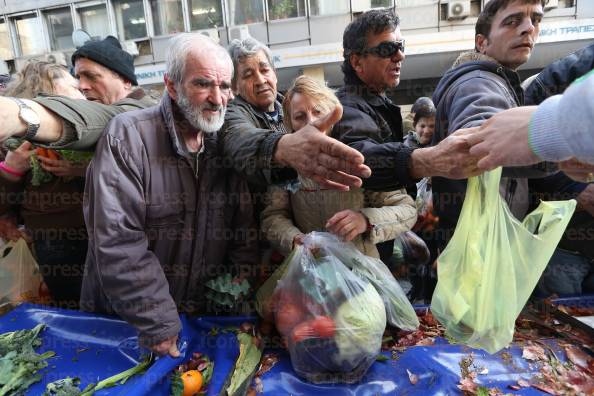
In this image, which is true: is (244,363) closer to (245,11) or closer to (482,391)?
(482,391)

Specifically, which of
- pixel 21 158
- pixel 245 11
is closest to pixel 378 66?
pixel 21 158

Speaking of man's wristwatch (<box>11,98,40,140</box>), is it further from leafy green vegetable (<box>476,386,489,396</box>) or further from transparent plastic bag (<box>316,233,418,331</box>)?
leafy green vegetable (<box>476,386,489,396</box>)

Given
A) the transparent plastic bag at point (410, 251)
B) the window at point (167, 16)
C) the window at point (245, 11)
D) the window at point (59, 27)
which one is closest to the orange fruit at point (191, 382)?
the transparent plastic bag at point (410, 251)

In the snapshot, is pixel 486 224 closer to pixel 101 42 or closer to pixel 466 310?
pixel 466 310

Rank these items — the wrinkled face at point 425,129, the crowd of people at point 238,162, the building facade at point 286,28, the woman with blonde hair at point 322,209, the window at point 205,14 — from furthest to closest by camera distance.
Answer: the window at point 205,14 → the building facade at point 286,28 → the wrinkled face at point 425,129 → the woman with blonde hair at point 322,209 → the crowd of people at point 238,162

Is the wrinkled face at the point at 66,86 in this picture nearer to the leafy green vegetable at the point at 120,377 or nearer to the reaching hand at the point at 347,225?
the leafy green vegetable at the point at 120,377

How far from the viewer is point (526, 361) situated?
1.53m

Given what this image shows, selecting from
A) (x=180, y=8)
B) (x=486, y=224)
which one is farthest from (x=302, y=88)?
(x=180, y=8)

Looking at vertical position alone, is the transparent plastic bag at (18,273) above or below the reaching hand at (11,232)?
below

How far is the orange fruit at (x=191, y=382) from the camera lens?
1.44 m

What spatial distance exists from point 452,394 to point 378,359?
1.02 feet

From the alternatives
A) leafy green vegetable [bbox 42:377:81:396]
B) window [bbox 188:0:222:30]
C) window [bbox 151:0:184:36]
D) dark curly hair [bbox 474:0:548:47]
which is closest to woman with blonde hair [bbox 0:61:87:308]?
leafy green vegetable [bbox 42:377:81:396]

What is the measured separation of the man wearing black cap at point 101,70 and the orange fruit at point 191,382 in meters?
1.65

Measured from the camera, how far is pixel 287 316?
1521 millimetres
